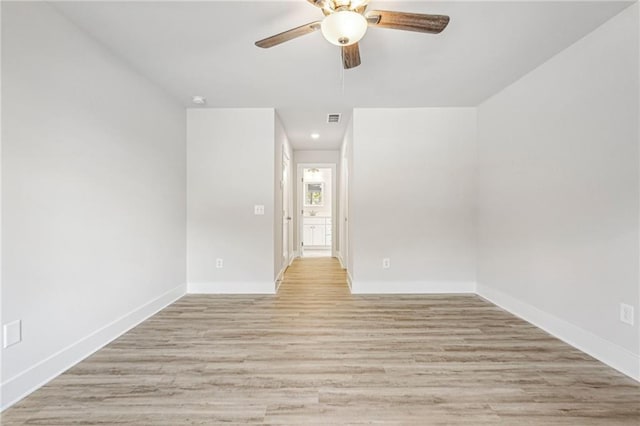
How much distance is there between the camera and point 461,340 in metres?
2.39

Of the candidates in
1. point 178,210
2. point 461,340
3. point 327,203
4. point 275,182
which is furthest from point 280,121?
point 327,203

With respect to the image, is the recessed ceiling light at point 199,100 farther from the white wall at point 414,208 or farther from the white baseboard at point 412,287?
the white baseboard at point 412,287

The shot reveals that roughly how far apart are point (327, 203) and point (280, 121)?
436 centimetres

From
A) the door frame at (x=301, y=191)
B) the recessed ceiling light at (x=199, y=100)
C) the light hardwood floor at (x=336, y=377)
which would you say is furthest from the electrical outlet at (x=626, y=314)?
the door frame at (x=301, y=191)

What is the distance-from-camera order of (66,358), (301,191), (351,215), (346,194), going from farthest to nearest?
(301,191) → (346,194) → (351,215) → (66,358)

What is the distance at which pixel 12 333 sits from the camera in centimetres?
162

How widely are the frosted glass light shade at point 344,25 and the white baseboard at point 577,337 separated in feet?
8.38

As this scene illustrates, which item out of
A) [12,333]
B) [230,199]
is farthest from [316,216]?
[12,333]

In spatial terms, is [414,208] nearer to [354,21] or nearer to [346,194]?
[346,194]

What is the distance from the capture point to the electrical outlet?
1.92 metres

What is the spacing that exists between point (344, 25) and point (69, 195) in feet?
6.59

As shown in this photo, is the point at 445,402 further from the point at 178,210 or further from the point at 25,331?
the point at 178,210

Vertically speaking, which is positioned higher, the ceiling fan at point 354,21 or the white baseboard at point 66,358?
the ceiling fan at point 354,21

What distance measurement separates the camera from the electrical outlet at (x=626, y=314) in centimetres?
192
